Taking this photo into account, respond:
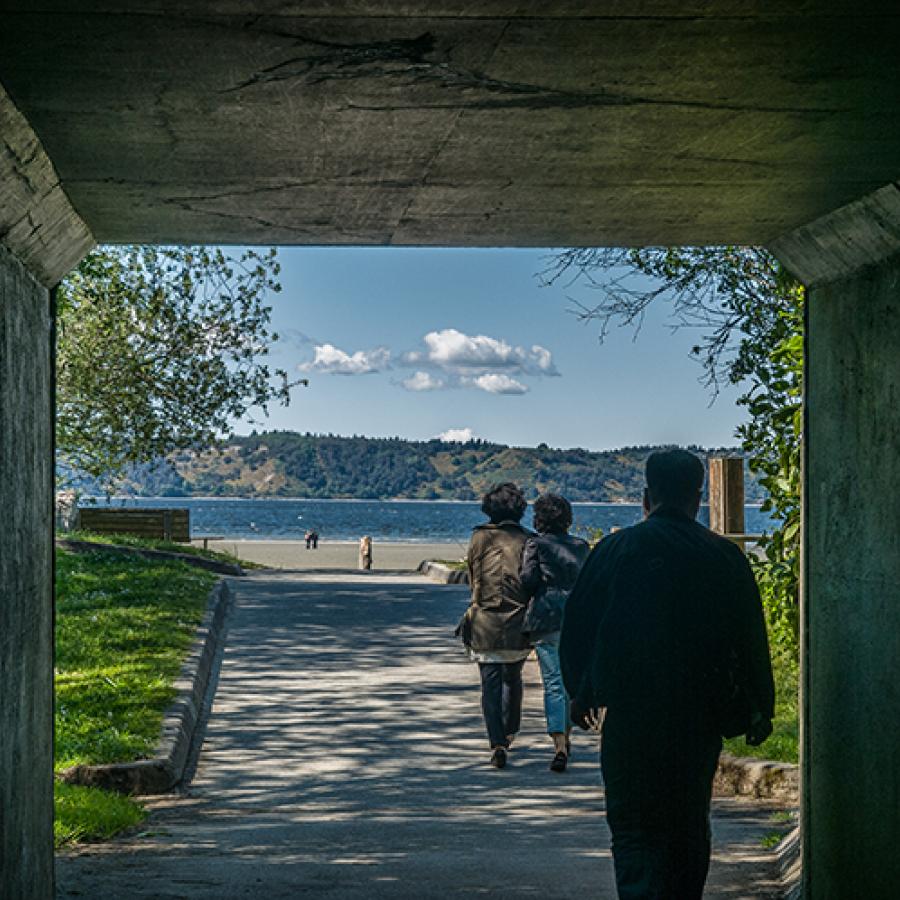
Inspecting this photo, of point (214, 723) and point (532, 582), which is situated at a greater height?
point (532, 582)

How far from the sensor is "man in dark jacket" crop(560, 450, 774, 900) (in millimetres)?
5043

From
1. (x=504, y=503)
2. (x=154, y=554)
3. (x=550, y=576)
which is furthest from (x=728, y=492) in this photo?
(x=154, y=554)

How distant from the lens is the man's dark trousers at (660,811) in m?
5.04

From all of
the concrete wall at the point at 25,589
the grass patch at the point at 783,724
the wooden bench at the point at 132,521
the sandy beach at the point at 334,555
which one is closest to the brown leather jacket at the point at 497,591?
the grass patch at the point at 783,724

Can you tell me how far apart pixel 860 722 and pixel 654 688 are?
1161 mm

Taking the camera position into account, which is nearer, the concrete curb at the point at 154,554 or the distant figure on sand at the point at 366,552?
the concrete curb at the point at 154,554

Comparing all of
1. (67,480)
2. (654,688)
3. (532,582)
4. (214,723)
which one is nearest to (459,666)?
(214,723)

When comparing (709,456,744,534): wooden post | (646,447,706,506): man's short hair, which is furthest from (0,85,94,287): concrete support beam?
(709,456,744,534): wooden post

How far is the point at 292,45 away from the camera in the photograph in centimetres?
382

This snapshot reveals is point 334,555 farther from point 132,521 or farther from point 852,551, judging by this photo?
point 852,551

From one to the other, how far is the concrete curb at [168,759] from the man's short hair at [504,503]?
2713mm

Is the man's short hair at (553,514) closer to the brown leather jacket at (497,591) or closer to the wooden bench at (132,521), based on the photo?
the brown leather jacket at (497,591)

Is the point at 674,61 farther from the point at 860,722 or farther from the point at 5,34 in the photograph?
the point at 860,722

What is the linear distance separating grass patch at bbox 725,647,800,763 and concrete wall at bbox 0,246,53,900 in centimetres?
508
